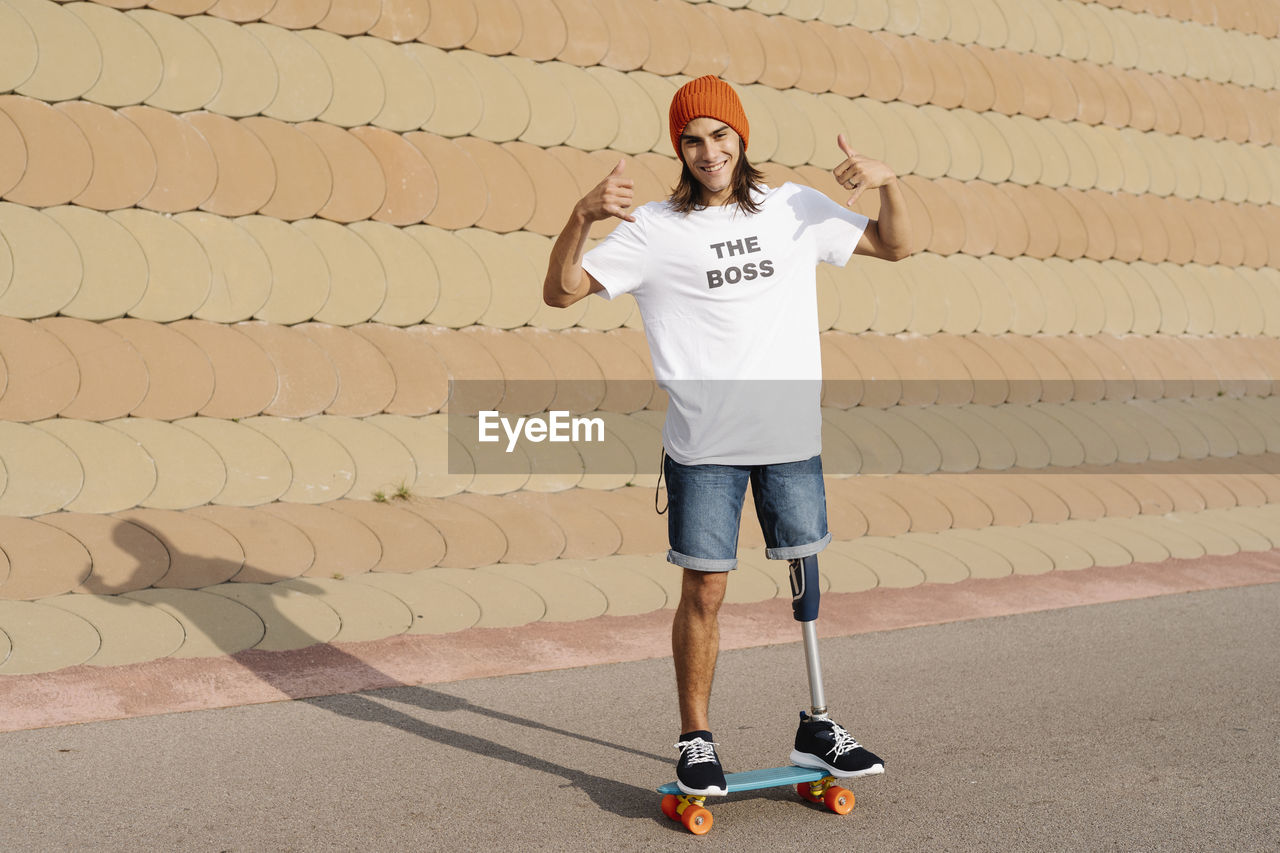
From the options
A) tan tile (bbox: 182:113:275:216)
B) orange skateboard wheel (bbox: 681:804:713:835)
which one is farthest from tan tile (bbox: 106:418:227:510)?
orange skateboard wheel (bbox: 681:804:713:835)

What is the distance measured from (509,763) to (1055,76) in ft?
27.4

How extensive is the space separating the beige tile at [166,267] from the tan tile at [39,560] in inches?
54.9

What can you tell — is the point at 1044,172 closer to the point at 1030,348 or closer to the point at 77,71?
the point at 1030,348

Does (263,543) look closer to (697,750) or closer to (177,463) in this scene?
(177,463)

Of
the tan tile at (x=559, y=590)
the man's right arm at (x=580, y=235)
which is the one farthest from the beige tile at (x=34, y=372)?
the man's right arm at (x=580, y=235)

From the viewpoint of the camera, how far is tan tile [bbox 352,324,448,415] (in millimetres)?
7238

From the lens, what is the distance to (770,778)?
12.2 feet

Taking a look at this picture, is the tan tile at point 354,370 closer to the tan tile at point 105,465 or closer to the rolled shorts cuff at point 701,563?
the tan tile at point 105,465

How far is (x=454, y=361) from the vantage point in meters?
7.44

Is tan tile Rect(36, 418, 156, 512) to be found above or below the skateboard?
above

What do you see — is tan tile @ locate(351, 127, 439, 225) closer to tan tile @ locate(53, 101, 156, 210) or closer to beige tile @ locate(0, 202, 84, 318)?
tan tile @ locate(53, 101, 156, 210)

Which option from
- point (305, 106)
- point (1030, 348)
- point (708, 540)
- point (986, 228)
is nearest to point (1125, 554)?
point (1030, 348)

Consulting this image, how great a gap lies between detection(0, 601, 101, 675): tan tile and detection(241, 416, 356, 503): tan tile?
152 centimetres

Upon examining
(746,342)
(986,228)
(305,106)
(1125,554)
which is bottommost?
(1125,554)
